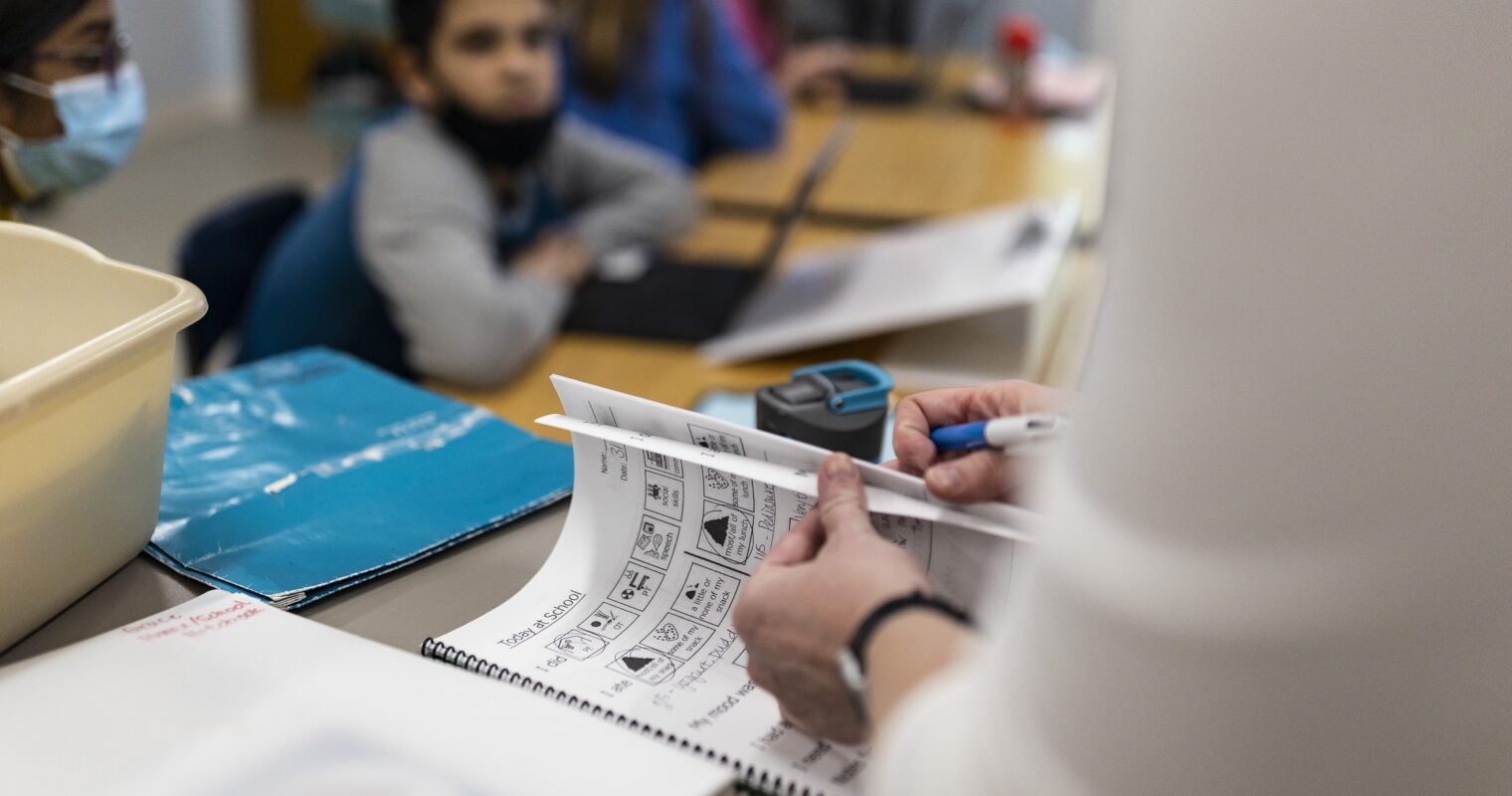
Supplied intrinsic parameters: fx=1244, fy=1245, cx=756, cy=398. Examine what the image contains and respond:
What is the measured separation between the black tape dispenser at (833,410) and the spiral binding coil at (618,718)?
245mm

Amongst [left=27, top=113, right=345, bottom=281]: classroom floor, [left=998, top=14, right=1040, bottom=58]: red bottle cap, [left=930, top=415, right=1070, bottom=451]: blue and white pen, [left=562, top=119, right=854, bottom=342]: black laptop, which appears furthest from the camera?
[left=27, top=113, right=345, bottom=281]: classroom floor

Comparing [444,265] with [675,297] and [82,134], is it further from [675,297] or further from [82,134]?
[82,134]

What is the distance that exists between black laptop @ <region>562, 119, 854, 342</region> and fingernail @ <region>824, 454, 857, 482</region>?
91 cm

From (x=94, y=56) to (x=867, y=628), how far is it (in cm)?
81

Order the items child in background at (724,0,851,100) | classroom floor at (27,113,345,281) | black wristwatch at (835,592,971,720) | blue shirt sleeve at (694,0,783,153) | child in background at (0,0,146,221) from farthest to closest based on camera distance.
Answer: classroom floor at (27,113,345,281), child in background at (724,0,851,100), blue shirt sleeve at (694,0,783,153), child in background at (0,0,146,221), black wristwatch at (835,592,971,720)

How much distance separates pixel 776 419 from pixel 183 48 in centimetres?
443

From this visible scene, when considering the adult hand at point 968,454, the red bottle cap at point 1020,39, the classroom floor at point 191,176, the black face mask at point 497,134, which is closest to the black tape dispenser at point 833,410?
the adult hand at point 968,454

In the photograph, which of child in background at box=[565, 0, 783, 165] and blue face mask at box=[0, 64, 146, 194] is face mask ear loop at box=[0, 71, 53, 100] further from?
child in background at box=[565, 0, 783, 165]

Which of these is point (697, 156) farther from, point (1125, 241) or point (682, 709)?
point (1125, 241)

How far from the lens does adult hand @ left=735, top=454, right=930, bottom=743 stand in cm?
52

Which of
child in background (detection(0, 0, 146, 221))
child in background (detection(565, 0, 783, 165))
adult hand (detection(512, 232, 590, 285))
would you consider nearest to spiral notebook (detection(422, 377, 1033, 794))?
child in background (detection(0, 0, 146, 221))

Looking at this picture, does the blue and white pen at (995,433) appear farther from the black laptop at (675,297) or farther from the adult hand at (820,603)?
the black laptop at (675,297)

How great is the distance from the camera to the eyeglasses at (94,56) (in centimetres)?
93

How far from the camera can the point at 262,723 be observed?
0.57m
